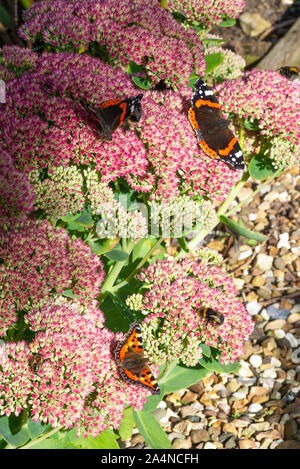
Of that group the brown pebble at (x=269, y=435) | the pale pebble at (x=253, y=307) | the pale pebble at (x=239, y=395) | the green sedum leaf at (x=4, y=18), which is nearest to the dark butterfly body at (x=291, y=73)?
the pale pebble at (x=253, y=307)

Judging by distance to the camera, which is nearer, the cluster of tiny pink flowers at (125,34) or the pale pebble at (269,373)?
the cluster of tiny pink flowers at (125,34)

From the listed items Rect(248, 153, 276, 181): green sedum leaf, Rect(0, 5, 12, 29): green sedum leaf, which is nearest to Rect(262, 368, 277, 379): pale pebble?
Rect(248, 153, 276, 181): green sedum leaf

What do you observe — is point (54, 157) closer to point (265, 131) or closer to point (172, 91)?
point (172, 91)

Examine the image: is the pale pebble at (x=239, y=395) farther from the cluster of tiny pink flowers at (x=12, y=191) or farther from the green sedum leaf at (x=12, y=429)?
the cluster of tiny pink flowers at (x=12, y=191)

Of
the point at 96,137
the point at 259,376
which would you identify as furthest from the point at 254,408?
the point at 96,137

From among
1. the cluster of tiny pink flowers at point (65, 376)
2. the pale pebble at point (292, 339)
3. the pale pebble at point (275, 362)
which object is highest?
the cluster of tiny pink flowers at point (65, 376)
